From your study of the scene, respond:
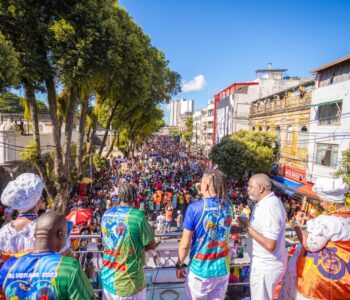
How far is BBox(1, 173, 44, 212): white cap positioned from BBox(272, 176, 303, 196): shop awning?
14705mm

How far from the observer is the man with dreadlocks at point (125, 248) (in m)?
2.24

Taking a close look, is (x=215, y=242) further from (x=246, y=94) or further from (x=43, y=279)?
(x=246, y=94)

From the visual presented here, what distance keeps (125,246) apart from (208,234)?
30.4 inches

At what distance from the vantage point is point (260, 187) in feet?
8.07

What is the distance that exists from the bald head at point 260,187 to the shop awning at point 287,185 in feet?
44.2

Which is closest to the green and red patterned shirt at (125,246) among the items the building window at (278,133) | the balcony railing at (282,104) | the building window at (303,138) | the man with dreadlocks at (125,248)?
the man with dreadlocks at (125,248)

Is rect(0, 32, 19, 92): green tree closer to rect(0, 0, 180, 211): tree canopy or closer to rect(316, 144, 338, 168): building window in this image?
rect(0, 0, 180, 211): tree canopy

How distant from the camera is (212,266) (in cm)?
236

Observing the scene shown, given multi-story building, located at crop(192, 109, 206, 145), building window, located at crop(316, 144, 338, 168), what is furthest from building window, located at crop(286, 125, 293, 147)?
multi-story building, located at crop(192, 109, 206, 145)

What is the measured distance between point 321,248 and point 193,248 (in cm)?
110

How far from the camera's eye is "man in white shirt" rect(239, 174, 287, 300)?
2.27m

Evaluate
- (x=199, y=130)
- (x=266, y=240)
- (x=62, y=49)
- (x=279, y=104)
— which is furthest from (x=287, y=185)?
(x=199, y=130)

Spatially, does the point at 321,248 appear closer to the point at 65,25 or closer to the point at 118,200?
the point at 118,200

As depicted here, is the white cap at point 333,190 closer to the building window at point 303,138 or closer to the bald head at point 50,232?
the bald head at point 50,232
